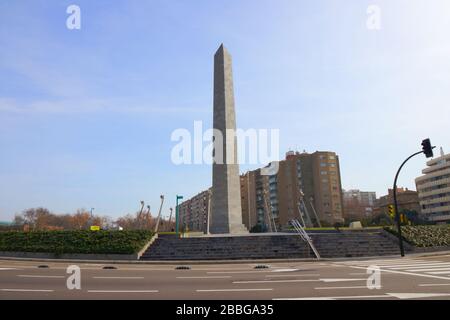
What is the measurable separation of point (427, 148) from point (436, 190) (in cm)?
7435

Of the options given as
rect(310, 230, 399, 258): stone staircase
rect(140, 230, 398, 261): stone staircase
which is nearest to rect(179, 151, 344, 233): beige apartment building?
rect(310, 230, 399, 258): stone staircase

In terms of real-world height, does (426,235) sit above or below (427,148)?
below

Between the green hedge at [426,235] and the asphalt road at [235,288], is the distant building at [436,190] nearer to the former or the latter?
the green hedge at [426,235]

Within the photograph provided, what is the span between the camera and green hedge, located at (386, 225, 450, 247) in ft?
89.7

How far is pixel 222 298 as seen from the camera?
8578 millimetres

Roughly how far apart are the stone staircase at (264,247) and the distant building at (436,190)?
65.2 metres

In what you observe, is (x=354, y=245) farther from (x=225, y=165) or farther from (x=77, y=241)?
(x=77, y=241)

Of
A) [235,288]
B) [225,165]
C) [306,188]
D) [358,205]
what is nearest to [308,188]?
[306,188]

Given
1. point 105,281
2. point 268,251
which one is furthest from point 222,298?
point 268,251

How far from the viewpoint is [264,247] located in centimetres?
2464

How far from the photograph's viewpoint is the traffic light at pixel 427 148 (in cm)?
2064

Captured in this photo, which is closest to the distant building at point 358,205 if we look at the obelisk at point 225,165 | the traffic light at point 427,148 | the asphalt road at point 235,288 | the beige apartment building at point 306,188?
the beige apartment building at point 306,188

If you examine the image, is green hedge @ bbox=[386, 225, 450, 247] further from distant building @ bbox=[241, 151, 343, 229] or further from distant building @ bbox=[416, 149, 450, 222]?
distant building @ bbox=[416, 149, 450, 222]
